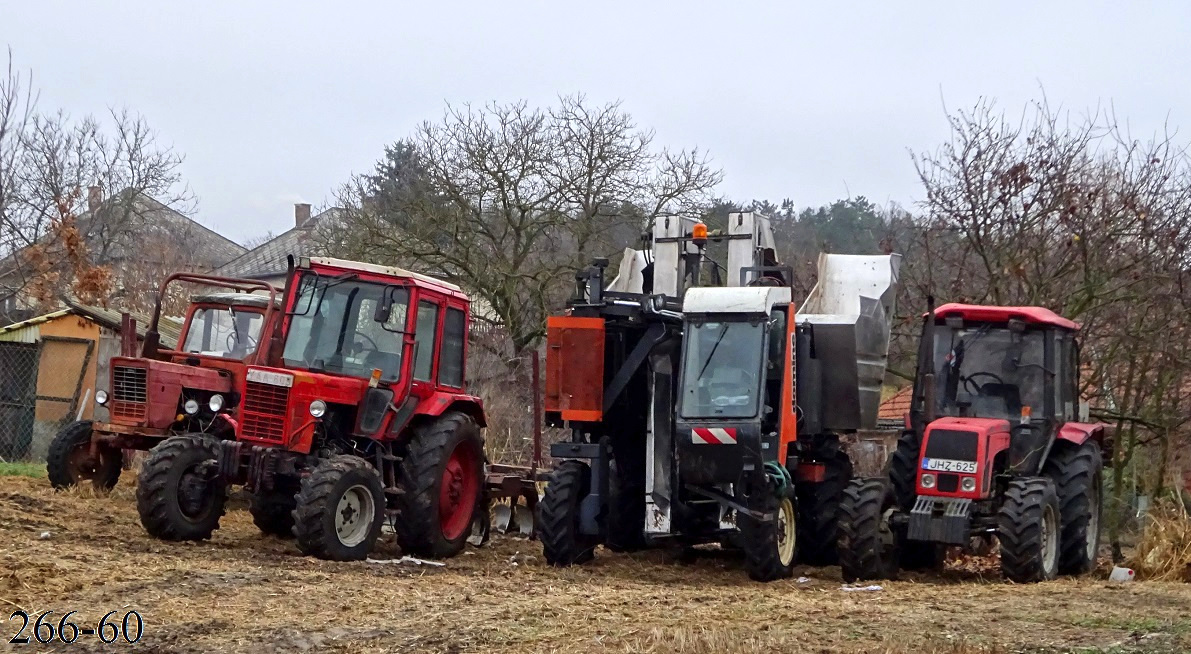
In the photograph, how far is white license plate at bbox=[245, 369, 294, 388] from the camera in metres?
9.91

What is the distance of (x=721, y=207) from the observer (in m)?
28.3

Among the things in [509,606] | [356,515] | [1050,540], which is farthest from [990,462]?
[356,515]

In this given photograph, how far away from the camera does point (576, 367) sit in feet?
35.1

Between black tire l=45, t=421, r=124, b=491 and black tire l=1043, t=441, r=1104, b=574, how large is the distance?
321 inches

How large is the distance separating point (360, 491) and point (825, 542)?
381cm

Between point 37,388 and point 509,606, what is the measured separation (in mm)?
15008

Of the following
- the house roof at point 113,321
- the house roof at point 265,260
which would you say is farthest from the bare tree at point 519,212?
the house roof at point 265,260

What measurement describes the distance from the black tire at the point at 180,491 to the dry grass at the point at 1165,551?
290 inches

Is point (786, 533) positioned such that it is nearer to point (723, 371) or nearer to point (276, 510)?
point (723, 371)

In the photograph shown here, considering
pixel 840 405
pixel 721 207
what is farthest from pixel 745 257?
pixel 721 207

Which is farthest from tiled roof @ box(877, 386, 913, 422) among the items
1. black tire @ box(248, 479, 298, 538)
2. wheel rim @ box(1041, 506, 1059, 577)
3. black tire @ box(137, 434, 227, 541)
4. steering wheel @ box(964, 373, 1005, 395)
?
black tire @ box(137, 434, 227, 541)

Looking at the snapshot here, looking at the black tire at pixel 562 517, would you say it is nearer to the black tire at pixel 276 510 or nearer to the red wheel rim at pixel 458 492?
the red wheel rim at pixel 458 492

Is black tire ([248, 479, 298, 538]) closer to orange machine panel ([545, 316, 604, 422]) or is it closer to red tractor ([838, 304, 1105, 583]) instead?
orange machine panel ([545, 316, 604, 422])

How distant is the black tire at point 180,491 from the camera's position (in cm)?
970
